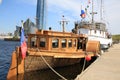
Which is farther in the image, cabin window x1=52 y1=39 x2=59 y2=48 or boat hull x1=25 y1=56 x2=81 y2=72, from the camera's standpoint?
cabin window x1=52 y1=39 x2=59 y2=48

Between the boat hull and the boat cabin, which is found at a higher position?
the boat cabin

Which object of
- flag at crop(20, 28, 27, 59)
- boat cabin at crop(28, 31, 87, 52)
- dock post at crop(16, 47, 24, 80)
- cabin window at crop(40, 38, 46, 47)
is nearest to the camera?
flag at crop(20, 28, 27, 59)

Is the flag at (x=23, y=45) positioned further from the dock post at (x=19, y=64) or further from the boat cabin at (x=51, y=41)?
the boat cabin at (x=51, y=41)

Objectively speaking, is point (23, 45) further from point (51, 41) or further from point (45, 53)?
point (51, 41)

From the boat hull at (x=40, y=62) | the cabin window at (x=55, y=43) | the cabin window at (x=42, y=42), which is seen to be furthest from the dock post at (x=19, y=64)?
the cabin window at (x=55, y=43)

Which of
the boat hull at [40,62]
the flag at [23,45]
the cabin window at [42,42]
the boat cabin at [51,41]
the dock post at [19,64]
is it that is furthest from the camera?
the cabin window at [42,42]

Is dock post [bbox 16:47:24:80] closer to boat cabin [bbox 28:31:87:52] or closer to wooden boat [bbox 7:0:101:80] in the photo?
wooden boat [bbox 7:0:101:80]

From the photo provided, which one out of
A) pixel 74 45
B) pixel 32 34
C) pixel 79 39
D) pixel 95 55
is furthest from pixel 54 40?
pixel 95 55

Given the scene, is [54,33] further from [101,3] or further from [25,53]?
[101,3]

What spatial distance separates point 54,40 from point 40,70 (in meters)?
2.80

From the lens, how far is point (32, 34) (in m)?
19.2

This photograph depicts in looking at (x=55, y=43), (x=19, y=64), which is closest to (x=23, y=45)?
(x=19, y=64)

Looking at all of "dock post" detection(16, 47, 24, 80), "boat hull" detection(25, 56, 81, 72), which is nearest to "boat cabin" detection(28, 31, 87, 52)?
"boat hull" detection(25, 56, 81, 72)

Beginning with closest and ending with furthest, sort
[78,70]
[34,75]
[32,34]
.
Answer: [34,75]
[32,34]
[78,70]
